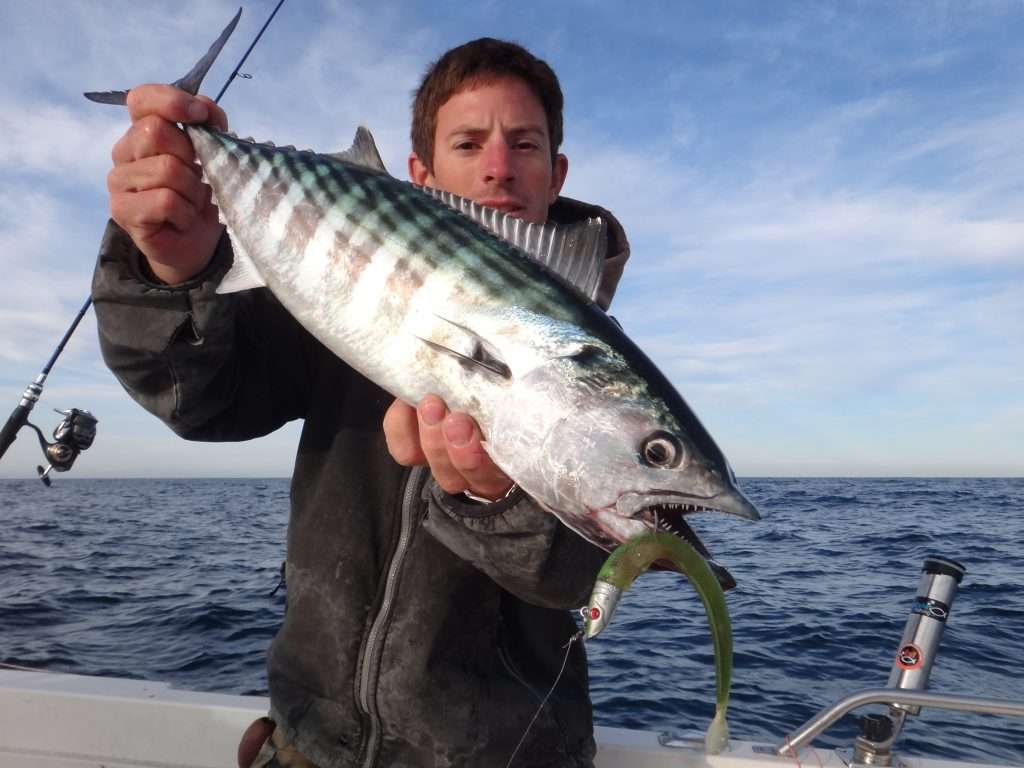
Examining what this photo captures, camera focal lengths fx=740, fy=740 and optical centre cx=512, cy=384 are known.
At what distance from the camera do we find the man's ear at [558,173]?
141 inches

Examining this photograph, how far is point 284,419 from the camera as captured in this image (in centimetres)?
303

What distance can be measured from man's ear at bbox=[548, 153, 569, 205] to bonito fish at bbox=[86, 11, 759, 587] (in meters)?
1.22

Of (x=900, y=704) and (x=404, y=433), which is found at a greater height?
(x=404, y=433)

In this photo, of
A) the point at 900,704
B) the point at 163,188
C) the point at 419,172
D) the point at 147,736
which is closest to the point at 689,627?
the point at 900,704

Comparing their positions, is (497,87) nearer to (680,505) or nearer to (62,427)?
(680,505)

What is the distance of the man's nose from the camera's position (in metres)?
3.09

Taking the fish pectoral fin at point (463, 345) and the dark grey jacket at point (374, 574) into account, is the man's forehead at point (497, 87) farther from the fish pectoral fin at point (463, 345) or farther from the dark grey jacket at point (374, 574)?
the fish pectoral fin at point (463, 345)

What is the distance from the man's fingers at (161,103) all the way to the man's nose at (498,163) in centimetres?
116

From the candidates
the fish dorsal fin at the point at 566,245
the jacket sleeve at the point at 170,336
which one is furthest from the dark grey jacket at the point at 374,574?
the fish dorsal fin at the point at 566,245

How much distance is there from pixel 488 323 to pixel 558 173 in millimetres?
1751

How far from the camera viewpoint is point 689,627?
10.3 metres

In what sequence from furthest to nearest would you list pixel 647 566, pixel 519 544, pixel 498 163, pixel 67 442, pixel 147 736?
pixel 67 442 → pixel 147 736 → pixel 498 163 → pixel 519 544 → pixel 647 566

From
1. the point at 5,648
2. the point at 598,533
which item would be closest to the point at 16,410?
the point at 598,533

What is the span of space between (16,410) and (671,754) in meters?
4.09
